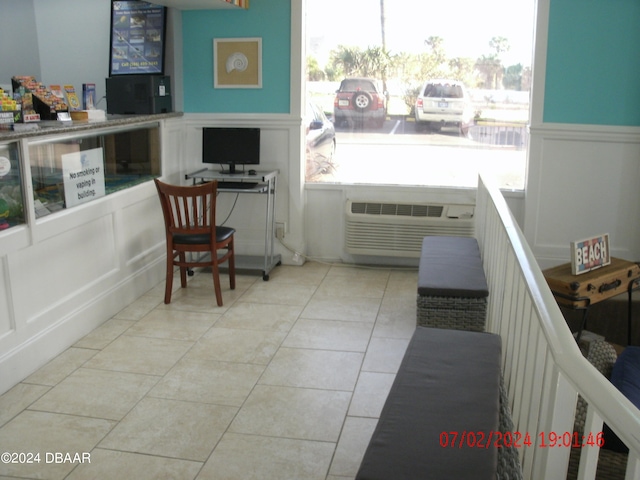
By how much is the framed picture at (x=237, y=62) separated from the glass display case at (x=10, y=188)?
2307 mm

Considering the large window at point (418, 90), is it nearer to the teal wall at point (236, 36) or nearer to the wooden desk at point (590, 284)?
the teal wall at point (236, 36)

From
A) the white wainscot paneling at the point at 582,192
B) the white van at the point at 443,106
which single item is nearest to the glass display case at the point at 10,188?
the white van at the point at 443,106

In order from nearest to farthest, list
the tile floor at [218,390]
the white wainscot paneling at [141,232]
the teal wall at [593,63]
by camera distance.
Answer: the tile floor at [218,390] → the white wainscot paneling at [141,232] → the teal wall at [593,63]

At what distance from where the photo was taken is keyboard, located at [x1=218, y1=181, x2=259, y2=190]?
5119 millimetres

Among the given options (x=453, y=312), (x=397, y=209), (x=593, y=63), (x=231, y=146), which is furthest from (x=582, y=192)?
(x=231, y=146)

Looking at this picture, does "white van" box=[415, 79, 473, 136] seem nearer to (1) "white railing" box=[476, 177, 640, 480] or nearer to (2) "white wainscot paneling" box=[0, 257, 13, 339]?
(1) "white railing" box=[476, 177, 640, 480]

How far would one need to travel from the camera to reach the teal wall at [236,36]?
540cm

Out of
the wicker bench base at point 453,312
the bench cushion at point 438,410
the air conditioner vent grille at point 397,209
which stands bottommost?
the wicker bench base at point 453,312

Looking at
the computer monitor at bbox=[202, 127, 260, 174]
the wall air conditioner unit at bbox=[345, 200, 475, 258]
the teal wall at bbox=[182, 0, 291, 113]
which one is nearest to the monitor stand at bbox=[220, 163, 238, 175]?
the computer monitor at bbox=[202, 127, 260, 174]

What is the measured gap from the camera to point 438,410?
7.04 ft

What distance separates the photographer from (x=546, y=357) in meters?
→ 1.76

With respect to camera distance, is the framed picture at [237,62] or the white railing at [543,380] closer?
the white railing at [543,380]

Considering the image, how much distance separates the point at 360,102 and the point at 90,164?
228 cm

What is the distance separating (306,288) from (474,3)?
248 centimetres
